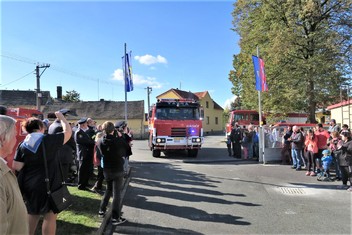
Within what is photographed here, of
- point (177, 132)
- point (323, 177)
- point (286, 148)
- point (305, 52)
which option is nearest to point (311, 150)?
point (323, 177)

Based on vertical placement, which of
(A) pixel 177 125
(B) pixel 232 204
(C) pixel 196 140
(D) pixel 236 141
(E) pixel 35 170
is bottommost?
(B) pixel 232 204

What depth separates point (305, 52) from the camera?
72.1 ft

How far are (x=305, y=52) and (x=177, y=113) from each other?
11.3 metres

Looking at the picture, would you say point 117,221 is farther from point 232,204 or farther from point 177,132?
point 177,132

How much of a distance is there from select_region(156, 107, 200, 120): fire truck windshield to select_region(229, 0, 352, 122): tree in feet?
26.6

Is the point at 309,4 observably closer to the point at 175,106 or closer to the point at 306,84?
the point at 306,84

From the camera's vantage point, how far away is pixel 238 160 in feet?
53.1

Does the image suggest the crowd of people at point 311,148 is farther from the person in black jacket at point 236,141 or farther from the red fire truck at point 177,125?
the red fire truck at point 177,125

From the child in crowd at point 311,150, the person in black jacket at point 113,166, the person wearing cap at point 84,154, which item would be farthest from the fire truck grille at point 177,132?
the person in black jacket at point 113,166

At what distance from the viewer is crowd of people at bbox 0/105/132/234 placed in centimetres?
214

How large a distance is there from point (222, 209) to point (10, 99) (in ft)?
209

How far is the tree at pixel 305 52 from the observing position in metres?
20.6

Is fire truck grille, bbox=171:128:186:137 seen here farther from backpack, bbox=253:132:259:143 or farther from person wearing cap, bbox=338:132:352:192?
person wearing cap, bbox=338:132:352:192

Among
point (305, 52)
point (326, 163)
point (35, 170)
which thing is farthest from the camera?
point (305, 52)
